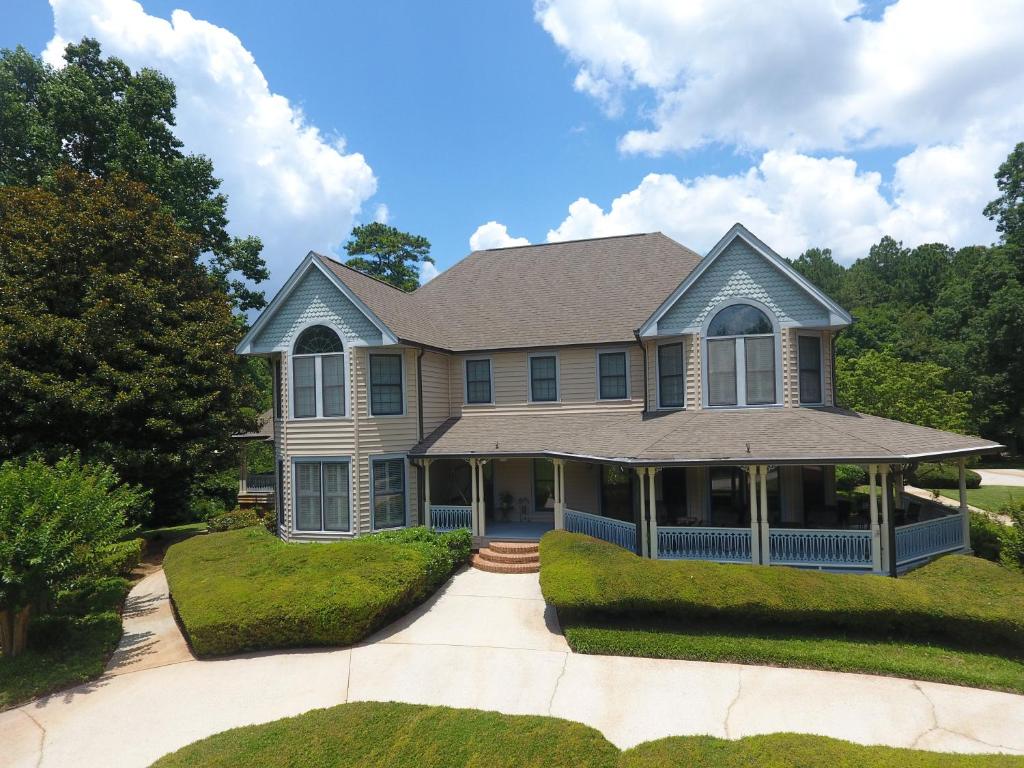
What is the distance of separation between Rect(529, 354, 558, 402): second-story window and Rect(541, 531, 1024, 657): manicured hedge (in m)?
7.70

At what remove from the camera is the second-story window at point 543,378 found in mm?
17656

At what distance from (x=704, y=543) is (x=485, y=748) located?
26.8ft

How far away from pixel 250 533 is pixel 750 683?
13242mm

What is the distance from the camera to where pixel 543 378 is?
699 inches

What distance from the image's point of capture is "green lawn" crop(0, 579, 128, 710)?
28.5 ft

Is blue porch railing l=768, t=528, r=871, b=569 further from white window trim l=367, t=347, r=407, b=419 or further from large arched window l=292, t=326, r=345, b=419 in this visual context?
large arched window l=292, t=326, r=345, b=419

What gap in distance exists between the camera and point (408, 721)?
6.78 m

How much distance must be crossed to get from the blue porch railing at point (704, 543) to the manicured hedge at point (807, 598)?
2045 mm

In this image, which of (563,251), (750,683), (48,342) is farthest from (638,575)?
(48,342)

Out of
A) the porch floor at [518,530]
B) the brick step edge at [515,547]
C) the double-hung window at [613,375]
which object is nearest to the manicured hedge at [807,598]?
the brick step edge at [515,547]

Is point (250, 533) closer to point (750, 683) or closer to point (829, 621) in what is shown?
point (750, 683)

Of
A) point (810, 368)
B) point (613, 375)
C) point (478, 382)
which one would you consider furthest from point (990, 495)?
point (478, 382)

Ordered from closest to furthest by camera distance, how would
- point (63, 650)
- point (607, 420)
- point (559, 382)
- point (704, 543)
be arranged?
1. point (63, 650)
2. point (704, 543)
3. point (607, 420)
4. point (559, 382)

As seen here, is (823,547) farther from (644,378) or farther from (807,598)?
(644,378)
